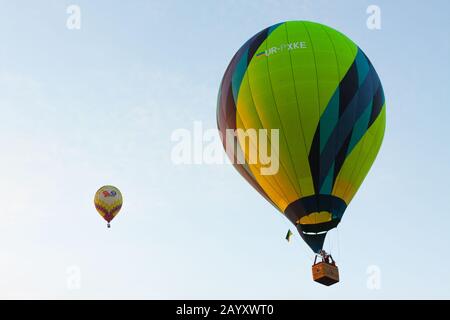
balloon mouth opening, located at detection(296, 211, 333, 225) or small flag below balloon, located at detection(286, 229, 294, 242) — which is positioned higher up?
balloon mouth opening, located at detection(296, 211, 333, 225)

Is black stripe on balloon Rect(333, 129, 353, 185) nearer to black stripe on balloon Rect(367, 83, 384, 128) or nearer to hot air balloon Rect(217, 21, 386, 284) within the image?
hot air balloon Rect(217, 21, 386, 284)

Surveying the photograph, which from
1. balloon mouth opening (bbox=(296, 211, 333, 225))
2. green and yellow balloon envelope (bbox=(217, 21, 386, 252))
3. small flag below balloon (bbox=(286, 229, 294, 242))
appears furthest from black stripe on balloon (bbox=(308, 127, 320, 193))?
small flag below balloon (bbox=(286, 229, 294, 242))

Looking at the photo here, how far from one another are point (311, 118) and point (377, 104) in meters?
3.31

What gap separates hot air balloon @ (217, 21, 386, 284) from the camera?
26250 millimetres

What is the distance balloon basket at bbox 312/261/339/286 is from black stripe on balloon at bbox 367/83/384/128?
19.2 feet

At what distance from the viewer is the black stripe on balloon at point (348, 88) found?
2658cm

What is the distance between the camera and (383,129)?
2853cm

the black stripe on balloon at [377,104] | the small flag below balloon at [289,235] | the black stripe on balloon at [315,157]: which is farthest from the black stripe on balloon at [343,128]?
the small flag below balloon at [289,235]

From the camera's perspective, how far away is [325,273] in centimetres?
2445

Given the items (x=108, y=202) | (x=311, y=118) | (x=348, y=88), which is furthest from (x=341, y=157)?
(x=108, y=202)

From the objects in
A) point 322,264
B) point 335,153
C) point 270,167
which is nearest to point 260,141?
point 270,167

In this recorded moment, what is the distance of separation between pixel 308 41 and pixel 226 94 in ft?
12.5

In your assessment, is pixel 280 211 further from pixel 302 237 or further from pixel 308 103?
pixel 308 103

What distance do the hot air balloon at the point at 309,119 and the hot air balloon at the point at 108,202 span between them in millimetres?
15234
